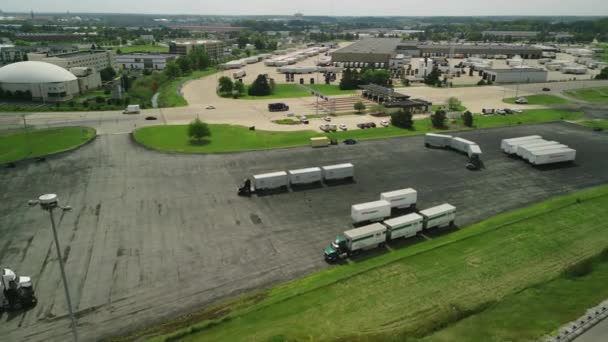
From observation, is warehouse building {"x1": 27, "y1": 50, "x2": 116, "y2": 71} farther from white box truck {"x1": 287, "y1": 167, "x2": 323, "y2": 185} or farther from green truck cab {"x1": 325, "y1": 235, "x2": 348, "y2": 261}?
green truck cab {"x1": 325, "y1": 235, "x2": 348, "y2": 261}

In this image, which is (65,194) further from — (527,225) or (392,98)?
(392,98)

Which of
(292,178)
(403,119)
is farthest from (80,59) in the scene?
(292,178)

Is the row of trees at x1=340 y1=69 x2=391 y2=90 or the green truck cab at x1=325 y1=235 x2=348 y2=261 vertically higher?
the row of trees at x1=340 y1=69 x2=391 y2=90

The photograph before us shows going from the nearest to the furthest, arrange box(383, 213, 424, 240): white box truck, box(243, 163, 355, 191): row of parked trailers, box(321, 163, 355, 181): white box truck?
1. box(383, 213, 424, 240): white box truck
2. box(243, 163, 355, 191): row of parked trailers
3. box(321, 163, 355, 181): white box truck

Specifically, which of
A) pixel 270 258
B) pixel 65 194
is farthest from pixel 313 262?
pixel 65 194

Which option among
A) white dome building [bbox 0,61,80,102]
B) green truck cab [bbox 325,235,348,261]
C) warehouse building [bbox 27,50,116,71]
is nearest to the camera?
green truck cab [bbox 325,235,348,261]

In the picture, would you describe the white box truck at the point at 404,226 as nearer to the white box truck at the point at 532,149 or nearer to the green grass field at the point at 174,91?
the white box truck at the point at 532,149

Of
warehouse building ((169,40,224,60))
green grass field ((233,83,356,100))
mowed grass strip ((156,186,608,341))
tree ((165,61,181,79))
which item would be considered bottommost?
mowed grass strip ((156,186,608,341))

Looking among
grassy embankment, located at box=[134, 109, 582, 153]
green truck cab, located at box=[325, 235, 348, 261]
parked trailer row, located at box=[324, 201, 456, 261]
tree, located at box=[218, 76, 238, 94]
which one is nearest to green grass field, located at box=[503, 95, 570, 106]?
grassy embankment, located at box=[134, 109, 582, 153]
